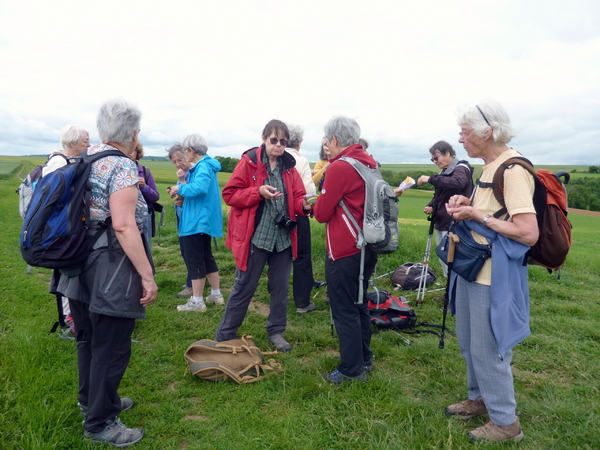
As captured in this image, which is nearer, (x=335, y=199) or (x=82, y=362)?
(x=82, y=362)

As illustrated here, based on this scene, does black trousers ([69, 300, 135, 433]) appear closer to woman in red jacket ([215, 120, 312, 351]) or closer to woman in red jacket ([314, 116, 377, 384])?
woman in red jacket ([215, 120, 312, 351])

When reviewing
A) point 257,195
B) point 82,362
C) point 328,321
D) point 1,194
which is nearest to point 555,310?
point 328,321

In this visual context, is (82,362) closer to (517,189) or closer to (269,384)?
(269,384)

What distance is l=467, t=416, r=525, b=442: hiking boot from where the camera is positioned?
2822 mm

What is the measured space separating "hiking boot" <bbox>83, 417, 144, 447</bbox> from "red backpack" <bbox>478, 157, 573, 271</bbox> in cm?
301

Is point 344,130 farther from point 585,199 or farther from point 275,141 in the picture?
point 585,199

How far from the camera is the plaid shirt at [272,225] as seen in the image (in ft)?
13.7

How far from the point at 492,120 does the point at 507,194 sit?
1.67 feet

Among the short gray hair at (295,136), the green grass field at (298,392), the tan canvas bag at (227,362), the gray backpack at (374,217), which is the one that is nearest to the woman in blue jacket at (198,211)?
the green grass field at (298,392)

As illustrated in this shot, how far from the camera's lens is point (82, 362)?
9.47 ft

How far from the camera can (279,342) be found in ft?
14.7

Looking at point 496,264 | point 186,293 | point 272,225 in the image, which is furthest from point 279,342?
point 496,264

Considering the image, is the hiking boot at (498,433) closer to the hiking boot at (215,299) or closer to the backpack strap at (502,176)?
the backpack strap at (502,176)

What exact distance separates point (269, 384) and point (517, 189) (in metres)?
2.60
